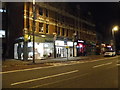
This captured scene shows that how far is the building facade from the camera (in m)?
29.6

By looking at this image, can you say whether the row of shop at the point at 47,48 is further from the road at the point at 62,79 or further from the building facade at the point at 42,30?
the road at the point at 62,79

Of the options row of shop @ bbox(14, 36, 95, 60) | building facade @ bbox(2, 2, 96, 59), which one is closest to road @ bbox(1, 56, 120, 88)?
building facade @ bbox(2, 2, 96, 59)

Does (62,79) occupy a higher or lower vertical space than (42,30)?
lower

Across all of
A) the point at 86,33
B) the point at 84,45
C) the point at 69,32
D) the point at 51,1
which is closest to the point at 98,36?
the point at 86,33

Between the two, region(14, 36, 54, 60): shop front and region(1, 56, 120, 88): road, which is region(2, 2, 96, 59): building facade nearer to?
region(14, 36, 54, 60): shop front

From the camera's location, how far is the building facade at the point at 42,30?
29559 mm

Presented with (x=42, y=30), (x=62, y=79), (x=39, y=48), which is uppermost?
(x=42, y=30)

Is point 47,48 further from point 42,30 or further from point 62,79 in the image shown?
point 62,79

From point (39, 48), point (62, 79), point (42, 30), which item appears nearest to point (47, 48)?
point (39, 48)

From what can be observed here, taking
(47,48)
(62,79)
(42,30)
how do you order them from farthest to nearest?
1. (47,48)
2. (42,30)
3. (62,79)

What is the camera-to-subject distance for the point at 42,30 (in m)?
32.5

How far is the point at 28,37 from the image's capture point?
2836 centimetres

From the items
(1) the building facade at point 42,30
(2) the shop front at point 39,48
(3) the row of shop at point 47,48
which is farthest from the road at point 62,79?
(3) the row of shop at point 47,48

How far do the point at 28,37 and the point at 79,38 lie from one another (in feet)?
68.9
